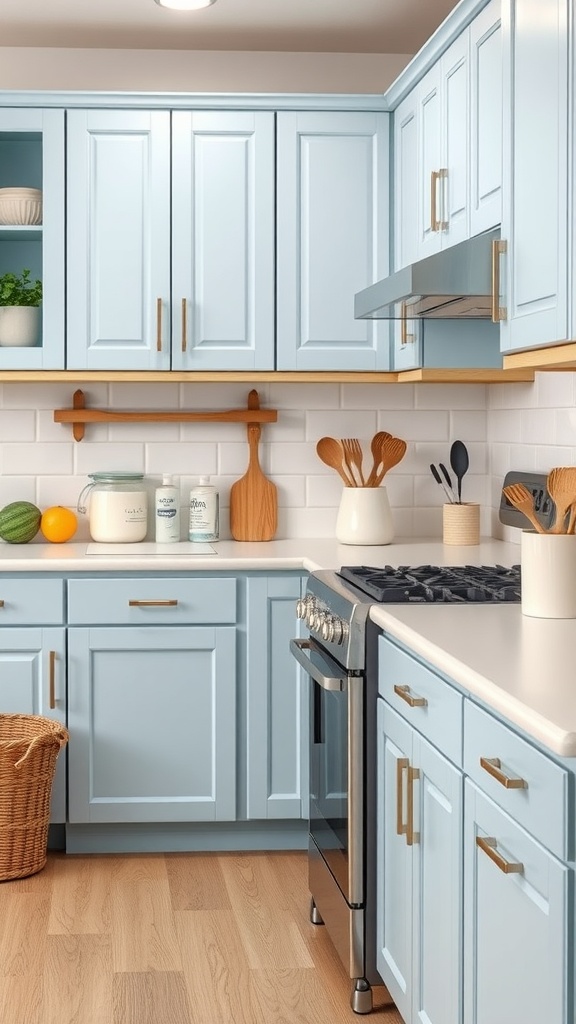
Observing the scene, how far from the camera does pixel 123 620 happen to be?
Answer: 135 inches

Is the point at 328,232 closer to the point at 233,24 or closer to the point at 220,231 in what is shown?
Answer: the point at 220,231

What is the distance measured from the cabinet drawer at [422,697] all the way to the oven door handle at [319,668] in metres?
0.10

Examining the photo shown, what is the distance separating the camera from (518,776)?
5.26 ft

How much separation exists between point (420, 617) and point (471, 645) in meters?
0.32

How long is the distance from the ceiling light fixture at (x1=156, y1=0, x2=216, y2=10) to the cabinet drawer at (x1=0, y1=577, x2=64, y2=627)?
1709mm

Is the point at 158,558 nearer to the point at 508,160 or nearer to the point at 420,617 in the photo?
the point at 420,617

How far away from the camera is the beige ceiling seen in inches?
137

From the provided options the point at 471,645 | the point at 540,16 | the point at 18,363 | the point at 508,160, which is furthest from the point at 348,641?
the point at 18,363

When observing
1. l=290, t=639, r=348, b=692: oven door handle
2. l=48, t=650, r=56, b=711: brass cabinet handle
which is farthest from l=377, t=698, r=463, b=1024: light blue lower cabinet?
l=48, t=650, r=56, b=711: brass cabinet handle

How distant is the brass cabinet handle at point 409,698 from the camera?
82.5 inches

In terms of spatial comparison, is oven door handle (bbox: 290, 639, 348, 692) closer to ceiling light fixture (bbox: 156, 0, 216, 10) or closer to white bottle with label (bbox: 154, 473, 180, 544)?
white bottle with label (bbox: 154, 473, 180, 544)

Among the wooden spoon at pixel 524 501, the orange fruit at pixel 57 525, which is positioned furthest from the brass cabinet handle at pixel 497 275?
the orange fruit at pixel 57 525

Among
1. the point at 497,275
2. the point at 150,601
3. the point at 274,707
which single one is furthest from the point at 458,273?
the point at 274,707

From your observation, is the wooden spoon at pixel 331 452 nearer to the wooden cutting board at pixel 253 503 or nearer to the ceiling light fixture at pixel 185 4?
the wooden cutting board at pixel 253 503
